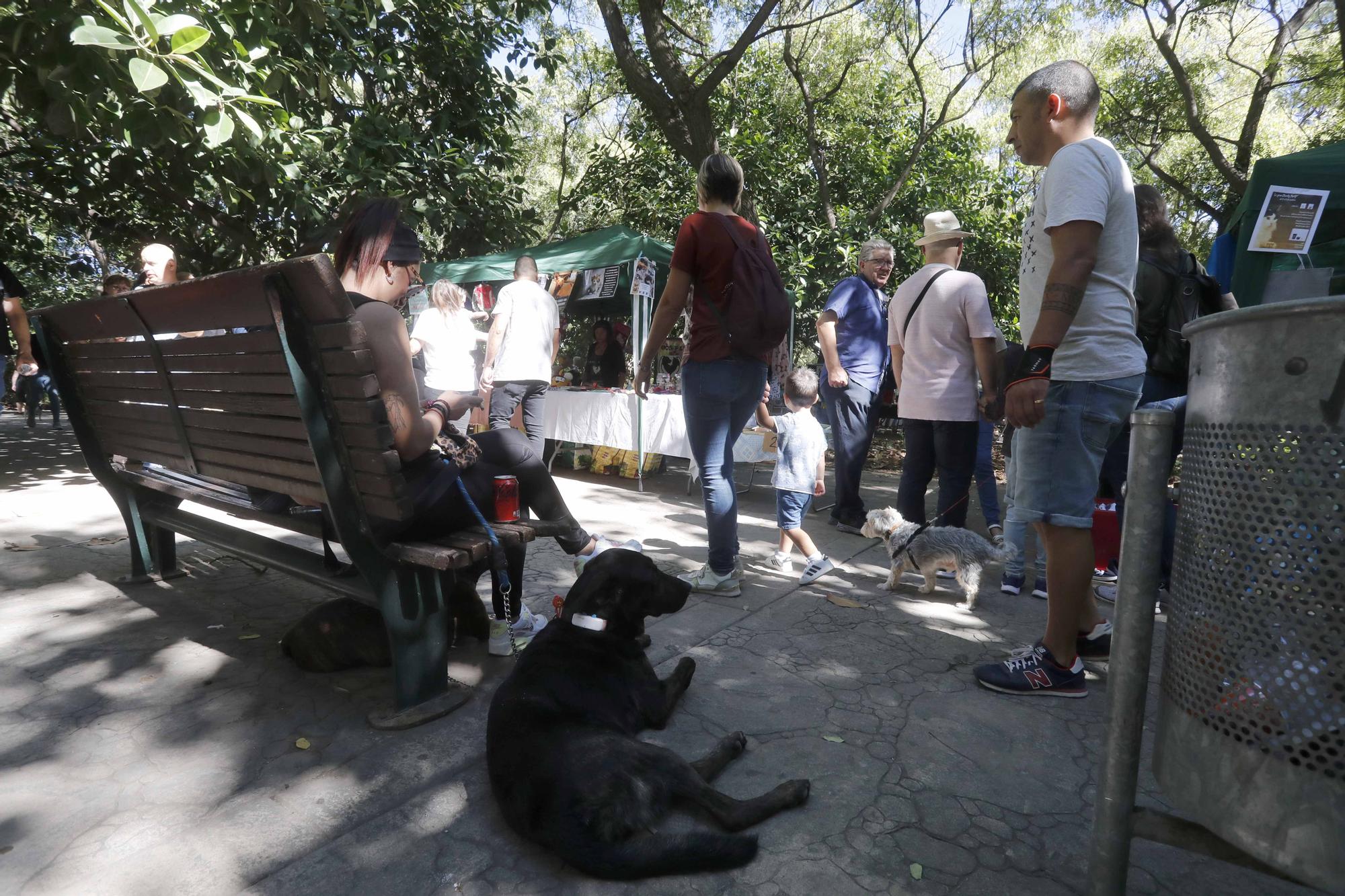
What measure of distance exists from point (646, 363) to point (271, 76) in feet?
7.70

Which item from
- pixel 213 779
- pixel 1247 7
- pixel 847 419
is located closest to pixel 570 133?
pixel 1247 7

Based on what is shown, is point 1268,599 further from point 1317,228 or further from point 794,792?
point 1317,228

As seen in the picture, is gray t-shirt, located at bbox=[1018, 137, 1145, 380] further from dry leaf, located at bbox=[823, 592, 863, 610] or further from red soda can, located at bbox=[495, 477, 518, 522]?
red soda can, located at bbox=[495, 477, 518, 522]

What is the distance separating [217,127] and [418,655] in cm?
234

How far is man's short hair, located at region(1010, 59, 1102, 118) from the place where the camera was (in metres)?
2.53

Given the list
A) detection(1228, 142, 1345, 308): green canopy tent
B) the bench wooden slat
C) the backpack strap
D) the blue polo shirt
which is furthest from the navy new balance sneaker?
detection(1228, 142, 1345, 308): green canopy tent

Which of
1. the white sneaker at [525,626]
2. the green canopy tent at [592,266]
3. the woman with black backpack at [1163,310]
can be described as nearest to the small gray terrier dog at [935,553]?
the woman with black backpack at [1163,310]

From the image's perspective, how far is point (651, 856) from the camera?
65.0 inches

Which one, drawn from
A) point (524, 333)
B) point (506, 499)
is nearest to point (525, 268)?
point (524, 333)

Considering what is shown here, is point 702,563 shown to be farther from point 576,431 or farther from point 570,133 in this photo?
point 570,133

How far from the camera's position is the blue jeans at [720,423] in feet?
11.7

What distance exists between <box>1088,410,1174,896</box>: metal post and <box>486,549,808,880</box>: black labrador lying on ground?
2.49 feet

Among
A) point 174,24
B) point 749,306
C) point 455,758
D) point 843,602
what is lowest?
point 455,758

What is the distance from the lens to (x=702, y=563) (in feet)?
14.7
